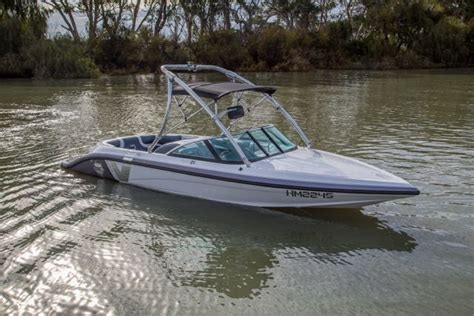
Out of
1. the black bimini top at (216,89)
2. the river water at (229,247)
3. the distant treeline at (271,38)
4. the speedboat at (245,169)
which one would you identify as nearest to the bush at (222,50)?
the distant treeline at (271,38)

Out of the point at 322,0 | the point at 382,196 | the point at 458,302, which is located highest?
the point at 322,0

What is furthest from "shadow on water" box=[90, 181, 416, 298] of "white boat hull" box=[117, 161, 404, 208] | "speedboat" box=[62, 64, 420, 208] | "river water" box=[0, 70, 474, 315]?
"speedboat" box=[62, 64, 420, 208]

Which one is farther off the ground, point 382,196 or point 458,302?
point 382,196

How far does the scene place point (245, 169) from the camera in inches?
311

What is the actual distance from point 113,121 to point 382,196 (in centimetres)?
1228

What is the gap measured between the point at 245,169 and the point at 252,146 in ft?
2.09

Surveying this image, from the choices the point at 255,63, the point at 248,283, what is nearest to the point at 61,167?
the point at 248,283

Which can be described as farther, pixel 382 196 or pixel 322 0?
pixel 322 0

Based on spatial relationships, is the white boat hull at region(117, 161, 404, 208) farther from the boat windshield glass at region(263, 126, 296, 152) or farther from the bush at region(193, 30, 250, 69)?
the bush at region(193, 30, 250, 69)

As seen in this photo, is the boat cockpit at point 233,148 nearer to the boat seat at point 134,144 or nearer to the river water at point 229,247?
the river water at point 229,247

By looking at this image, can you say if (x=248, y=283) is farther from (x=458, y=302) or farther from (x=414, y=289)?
(x=458, y=302)

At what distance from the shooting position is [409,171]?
33.8 ft

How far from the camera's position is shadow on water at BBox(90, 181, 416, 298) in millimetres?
6148

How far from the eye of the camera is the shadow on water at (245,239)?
6148 mm
